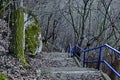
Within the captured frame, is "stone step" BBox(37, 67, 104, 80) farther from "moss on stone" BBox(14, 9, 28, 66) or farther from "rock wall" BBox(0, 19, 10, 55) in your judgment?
"rock wall" BBox(0, 19, 10, 55)

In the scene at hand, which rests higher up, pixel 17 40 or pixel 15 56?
pixel 17 40

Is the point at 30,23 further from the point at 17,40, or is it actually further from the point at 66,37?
the point at 66,37

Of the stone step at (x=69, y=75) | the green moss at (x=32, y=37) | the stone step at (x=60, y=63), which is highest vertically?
the green moss at (x=32, y=37)

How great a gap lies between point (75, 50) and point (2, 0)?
5.20 metres

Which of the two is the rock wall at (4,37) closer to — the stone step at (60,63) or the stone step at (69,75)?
the stone step at (69,75)

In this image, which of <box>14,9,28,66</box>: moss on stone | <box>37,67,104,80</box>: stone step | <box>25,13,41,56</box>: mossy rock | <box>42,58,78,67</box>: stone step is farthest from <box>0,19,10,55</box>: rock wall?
<box>42,58,78,67</box>: stone step

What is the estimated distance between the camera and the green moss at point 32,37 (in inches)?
512

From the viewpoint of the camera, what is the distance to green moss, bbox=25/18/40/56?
42.7 ft

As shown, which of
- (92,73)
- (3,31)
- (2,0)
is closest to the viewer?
(92,73)

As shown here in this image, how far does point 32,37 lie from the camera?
1389cm

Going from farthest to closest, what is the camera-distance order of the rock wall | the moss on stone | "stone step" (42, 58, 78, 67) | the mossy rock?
the mossy rock, "stone step" (42, 58, 78, 67), the rock wall, the moss on stone

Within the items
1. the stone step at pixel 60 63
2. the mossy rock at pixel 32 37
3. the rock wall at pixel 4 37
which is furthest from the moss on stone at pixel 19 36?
the stone step at pixel 60 63

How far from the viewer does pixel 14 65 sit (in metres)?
7.75

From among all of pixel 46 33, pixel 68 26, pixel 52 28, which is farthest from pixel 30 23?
pixel 68 26
